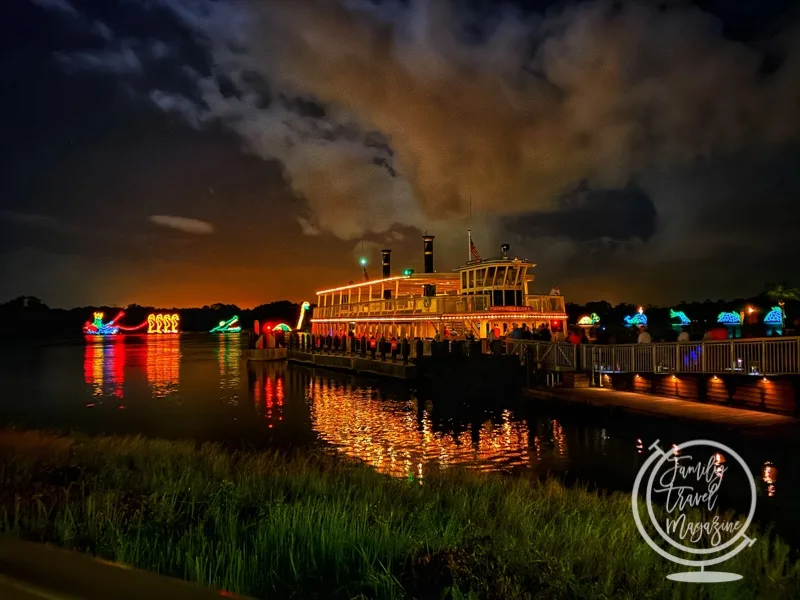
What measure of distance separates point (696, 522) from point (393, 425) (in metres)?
18.5

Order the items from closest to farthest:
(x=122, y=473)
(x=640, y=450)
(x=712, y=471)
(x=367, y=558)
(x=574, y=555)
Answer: (x=367, y=558), (x=574, y=555), (x=122, y=473), (x=712, y=471), (x=640, y=450)

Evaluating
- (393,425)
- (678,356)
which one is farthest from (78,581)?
(393,425)

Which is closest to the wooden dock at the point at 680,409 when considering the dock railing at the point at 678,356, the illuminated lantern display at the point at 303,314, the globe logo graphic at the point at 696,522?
the dock railing at the point at 678,356

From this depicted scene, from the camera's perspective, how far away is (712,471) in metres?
16.0

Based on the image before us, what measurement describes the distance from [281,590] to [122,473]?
6.06 metres

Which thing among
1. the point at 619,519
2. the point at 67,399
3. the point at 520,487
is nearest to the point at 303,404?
the point at 67,399

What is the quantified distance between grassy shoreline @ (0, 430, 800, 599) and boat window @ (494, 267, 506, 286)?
30.2 meters

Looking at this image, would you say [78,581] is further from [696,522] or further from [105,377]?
[105,377]

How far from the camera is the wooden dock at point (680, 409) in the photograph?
59.4ft

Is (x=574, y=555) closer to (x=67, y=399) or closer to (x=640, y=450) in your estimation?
(x=640, y=450)

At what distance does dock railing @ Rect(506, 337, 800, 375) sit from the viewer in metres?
19.4

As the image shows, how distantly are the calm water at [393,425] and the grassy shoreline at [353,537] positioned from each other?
219 inches

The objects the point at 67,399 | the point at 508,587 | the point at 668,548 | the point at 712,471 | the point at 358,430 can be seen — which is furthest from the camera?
the point at 67,399

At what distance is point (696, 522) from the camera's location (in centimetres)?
895
